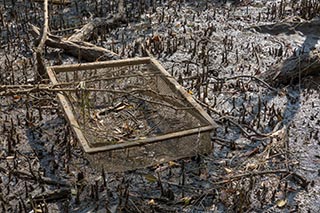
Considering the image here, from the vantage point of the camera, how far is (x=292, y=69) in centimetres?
517

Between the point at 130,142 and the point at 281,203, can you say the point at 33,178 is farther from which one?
the point at 281,203

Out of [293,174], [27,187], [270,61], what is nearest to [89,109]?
[27,187]

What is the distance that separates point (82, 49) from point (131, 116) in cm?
138

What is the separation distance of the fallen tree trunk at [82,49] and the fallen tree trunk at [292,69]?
154 centimetres

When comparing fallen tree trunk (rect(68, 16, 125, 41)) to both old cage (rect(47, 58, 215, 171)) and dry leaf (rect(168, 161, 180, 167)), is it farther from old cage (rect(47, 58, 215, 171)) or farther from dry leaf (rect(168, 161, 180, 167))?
dry leaf (rect(168, 161, 180, 167))

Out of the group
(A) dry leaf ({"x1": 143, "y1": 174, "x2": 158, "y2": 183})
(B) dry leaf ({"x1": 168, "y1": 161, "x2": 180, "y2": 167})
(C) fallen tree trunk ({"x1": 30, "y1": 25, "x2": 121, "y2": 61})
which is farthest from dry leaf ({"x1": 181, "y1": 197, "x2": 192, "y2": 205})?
(C) fallen tree trunk ({"x1": 30, "y1": 25, "x2": 121, "y2": 61})

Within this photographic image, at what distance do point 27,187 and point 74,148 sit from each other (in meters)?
0.56

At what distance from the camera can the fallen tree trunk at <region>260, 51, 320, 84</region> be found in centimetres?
516

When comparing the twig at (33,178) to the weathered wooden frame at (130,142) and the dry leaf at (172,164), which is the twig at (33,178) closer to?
the weathered wooden frame at (130,142)

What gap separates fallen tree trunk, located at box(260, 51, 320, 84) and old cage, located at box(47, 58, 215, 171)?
121 centimetres

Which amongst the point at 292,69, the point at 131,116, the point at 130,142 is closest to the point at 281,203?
the point at 130,142

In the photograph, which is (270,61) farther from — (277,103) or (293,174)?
(293,174)

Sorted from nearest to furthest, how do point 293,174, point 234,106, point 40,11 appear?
point 293,174 < point 234,106 < point 40,11

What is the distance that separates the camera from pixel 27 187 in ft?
12.0
